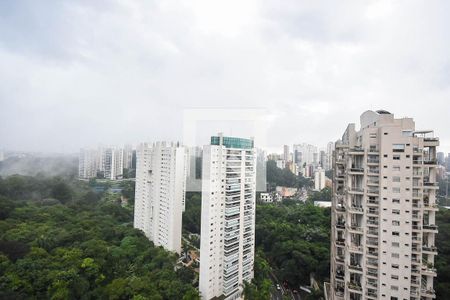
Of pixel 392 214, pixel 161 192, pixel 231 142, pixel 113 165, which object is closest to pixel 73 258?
pixel 161 192

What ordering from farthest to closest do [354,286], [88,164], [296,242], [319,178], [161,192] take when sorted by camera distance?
[319,178] → [88,164] → [161,192] → [296,242] → [354,286]

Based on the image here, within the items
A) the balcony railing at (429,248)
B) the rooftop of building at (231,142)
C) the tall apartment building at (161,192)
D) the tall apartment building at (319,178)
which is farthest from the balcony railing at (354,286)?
the tall apartment building at (319,178)

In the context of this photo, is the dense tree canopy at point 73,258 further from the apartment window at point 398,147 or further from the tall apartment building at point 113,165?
the tall apartment building at point 113,165

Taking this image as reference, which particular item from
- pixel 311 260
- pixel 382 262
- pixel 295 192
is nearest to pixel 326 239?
pixel 311 260

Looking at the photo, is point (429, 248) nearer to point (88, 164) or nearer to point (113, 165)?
point (88, 164)

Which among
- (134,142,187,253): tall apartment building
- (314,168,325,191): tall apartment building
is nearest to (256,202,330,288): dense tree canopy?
(134,142,187,253): tall apartment building

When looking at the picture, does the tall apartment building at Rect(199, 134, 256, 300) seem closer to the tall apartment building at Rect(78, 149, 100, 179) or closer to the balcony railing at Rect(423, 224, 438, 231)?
the balcony railing at Rect(423, 224, 438, 231)
